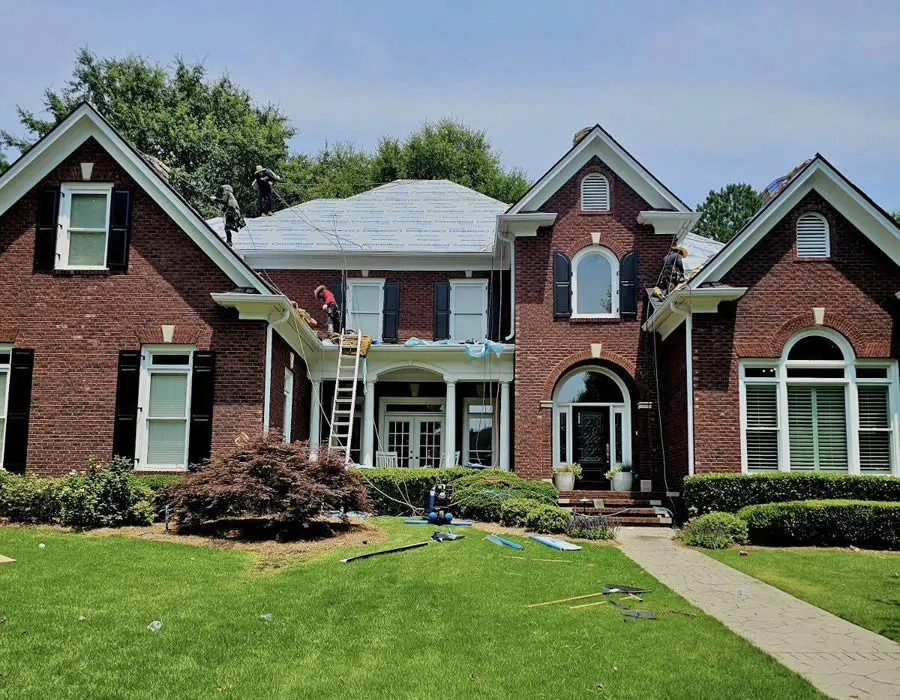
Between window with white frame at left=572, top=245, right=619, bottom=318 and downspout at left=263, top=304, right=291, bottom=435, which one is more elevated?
window with white frame at left=572, top=245, right=619, bottom=318

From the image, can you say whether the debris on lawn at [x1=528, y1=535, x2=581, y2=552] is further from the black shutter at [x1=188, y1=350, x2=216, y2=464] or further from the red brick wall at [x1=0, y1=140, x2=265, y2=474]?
the black shutter at [x1=188, y1=350, x2=216, y2=464]

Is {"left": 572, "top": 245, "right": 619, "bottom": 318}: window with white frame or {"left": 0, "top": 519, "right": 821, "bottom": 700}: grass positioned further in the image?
{"left": 572, "top": 245, "right": 619, "bottom": 318}: window with white frame

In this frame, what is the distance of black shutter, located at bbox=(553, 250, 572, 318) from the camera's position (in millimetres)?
17922

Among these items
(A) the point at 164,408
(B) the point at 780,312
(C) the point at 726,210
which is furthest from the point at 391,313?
(C) the point at 726,210

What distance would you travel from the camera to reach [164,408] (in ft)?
48.0

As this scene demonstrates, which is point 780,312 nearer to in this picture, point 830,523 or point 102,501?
point 830,523

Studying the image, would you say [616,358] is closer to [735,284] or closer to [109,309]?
[735,284]

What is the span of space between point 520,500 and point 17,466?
9.17m

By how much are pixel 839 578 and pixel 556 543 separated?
3.73m

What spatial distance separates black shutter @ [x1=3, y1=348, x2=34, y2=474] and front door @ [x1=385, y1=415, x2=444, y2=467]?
9.05 m

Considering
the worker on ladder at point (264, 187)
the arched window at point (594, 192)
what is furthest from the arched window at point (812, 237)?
the worker on ladder at point (264, 187)

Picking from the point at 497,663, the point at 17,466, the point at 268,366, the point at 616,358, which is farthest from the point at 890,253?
the point at 17,466

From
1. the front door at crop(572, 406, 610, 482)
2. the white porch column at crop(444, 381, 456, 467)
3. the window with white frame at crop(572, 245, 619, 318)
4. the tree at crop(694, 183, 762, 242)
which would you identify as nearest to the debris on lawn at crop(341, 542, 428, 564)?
the white porch column at crop(444, 381, 456, 467)

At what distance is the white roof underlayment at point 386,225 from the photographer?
67.5 ft
